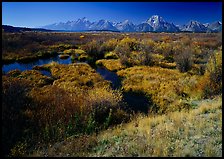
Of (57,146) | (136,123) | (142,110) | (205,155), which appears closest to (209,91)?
(142,110)

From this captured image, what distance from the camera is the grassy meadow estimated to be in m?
7.80

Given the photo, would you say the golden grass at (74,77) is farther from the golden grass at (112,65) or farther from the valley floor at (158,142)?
the valley floor at (158,142)

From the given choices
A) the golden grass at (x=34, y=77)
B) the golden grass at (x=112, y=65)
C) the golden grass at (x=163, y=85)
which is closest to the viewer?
the golden grass at (x=163, y=85)

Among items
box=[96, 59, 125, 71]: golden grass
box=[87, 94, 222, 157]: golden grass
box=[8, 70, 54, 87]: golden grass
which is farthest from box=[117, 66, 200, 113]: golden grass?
box=[8, 70, 54, 87]: golden grass

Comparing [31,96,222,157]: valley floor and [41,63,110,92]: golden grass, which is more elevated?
[41,63,110,92]: golden grass

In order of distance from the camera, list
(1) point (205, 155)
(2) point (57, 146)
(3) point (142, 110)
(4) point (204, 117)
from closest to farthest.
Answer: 1. (1) point (205, 155)
2. (2) point (57, 146)
3. (4) point (204, 117)
4. (3) point (142, 110)

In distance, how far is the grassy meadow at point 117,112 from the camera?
7801 millimetres

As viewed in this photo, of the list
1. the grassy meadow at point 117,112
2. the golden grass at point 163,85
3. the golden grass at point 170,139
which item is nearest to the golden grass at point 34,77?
the grassy meadow at point 117,112

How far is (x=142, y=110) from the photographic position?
50.7ft

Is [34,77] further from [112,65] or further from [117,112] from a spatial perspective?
[117,112]

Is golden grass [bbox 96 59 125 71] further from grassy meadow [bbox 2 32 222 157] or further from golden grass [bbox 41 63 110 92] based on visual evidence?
golden grass [bbox 41 63 110 92]

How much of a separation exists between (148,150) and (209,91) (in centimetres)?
987

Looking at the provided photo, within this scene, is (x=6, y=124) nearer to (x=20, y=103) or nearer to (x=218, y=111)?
(x=20, y=103)

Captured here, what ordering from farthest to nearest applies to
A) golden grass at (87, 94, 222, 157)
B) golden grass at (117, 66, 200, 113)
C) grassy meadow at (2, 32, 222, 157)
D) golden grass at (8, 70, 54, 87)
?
golden grass at (8, 70, 54, 87) → golden grass at (117, 66, 200, 113) → grassy meadow at (2, 32, 222, 157) → golden grass at (87, 94, 222, 157)
